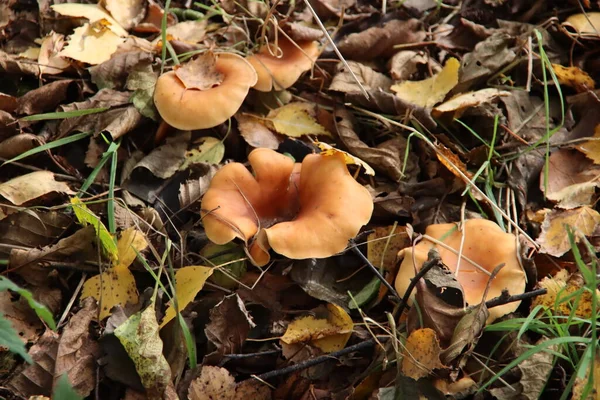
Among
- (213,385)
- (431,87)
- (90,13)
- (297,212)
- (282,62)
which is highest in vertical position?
(90,13)

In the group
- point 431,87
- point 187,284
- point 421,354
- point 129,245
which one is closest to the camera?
point 421,354

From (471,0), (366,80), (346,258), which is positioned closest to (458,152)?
(366,80)

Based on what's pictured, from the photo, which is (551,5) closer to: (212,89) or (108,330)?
(212,89)

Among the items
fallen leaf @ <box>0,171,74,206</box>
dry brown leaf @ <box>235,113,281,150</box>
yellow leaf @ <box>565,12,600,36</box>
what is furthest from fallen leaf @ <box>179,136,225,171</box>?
yellow leaf @ <box>565,12,600,36</box>

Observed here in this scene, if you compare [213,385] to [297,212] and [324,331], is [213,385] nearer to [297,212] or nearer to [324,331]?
[324,331]

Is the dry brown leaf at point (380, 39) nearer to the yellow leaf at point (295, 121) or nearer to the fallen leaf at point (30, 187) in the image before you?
the yellow leaf at point (295, 121)

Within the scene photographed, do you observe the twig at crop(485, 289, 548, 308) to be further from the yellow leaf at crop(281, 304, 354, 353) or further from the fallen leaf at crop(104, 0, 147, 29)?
the fallen leaf at crop(104, 0, 147, 29)

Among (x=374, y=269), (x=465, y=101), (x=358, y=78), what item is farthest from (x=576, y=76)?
(x=374, y=269)
